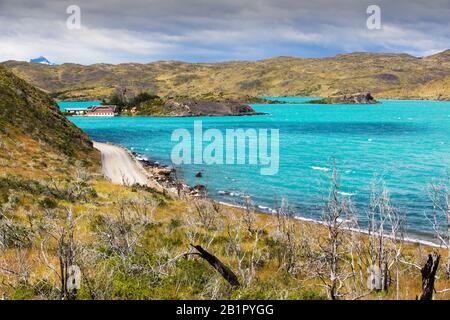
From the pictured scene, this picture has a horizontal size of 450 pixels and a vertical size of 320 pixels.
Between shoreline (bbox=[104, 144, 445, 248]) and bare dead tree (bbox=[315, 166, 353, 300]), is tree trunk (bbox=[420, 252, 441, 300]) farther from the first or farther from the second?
shoreline (bbox=[104, 144, 445, 248])

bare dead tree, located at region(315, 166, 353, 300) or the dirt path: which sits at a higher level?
bare dead tree, located at region(315, 166, 353, 300)

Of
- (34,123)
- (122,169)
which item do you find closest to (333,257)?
(122,169)

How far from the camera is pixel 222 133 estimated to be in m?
124

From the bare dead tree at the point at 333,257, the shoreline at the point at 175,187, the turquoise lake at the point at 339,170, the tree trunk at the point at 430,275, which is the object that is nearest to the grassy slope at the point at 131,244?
the bare dead tree at the point at 333,257

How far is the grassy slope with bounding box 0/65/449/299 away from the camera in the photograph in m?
10.2

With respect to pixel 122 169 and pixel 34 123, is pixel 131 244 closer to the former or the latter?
pixel 122 169

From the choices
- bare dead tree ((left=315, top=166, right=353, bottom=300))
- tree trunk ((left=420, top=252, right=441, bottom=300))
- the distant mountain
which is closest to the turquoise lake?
bare dead tree ((left=315, top=166, right=353, bottom=300))

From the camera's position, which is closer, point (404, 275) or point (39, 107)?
point (404, 275)

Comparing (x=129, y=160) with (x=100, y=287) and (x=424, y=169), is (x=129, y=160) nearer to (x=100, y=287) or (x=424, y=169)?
(x=424, y=169)

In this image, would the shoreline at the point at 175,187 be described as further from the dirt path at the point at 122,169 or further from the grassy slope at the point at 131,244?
the grassy slope at the point at 131,244

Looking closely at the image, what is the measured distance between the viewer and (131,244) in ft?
42.7

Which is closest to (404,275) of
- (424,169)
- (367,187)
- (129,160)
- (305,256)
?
(305,256)
